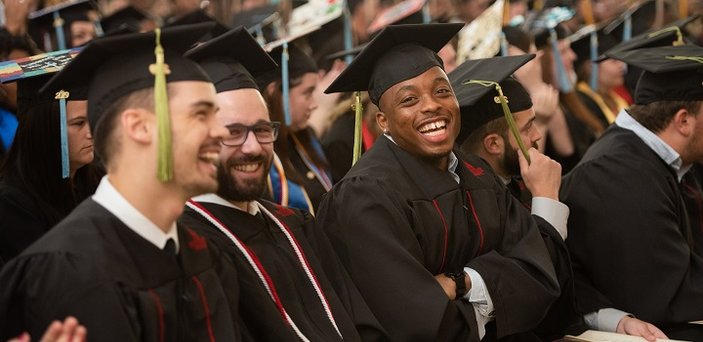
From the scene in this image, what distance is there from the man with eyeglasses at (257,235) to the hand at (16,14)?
2892 mm

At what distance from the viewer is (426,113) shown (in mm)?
3365

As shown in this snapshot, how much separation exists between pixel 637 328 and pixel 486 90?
1.12 m

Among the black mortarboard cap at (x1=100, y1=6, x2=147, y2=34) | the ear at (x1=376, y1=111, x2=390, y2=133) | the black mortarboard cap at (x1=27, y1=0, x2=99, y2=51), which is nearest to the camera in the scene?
the ear at (x1=376, y1=111, x2=390, y2=133)

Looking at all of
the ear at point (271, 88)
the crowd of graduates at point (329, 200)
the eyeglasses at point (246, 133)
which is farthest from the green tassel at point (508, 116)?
the eyeglasses at point (246, 133)

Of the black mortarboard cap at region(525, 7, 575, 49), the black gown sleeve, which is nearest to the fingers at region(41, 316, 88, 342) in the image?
the black gown sleeve

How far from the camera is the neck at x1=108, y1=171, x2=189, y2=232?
2.31 metres

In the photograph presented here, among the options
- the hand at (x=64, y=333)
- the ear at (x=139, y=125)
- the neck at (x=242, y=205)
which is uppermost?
the ear at (x=139, y=125)

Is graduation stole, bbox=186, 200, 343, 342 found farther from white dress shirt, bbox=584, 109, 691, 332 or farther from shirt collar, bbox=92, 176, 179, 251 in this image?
white dress shirt, bbox=584, 109, 691, 332

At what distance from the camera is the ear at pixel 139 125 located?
2.30 metres

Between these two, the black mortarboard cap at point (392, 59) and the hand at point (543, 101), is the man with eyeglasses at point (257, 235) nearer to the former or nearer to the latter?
the black mortarboard cap at point (392, 59)

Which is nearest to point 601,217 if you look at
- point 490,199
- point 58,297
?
point 490,199

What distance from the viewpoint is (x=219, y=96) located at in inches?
116

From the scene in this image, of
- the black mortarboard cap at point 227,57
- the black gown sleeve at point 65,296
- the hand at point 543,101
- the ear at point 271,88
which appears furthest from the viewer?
the hand at point 543,101

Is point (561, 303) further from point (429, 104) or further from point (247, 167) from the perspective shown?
point (247, 167)
